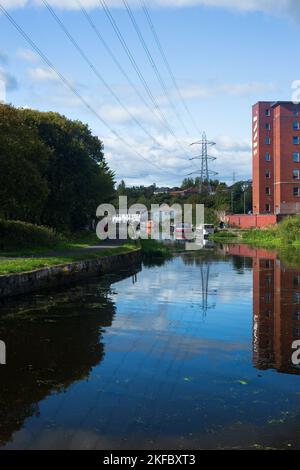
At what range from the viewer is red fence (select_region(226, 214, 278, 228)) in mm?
82438

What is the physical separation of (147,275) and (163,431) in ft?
71.6

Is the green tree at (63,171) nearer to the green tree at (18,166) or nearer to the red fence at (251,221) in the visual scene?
the green tree at (18,166)

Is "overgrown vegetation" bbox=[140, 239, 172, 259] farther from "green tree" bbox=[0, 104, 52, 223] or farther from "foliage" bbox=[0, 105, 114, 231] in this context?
"green tree" bbox=[0, 104, 52, 223]

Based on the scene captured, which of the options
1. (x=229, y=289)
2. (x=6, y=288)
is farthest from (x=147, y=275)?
(x=6, y=288)

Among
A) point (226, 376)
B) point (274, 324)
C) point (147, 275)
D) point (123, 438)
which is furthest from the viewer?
point (147, 275)

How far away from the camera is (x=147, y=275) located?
2881cm

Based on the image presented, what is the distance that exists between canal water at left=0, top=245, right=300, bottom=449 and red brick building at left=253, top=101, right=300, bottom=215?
69.1 metres

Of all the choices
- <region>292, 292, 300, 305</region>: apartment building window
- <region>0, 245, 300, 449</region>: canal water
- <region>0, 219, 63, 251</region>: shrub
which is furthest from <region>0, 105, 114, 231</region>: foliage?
<region>292, 292, 300, 305</region>: apartment building window

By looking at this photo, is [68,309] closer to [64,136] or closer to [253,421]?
[253,421]

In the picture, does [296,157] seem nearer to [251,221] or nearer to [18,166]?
[251,221]

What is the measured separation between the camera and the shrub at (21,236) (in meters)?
30.0

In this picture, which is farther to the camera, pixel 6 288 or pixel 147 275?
pixel 147 275

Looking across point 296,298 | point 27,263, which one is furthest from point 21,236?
point 296,298

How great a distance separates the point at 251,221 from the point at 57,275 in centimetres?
6916
